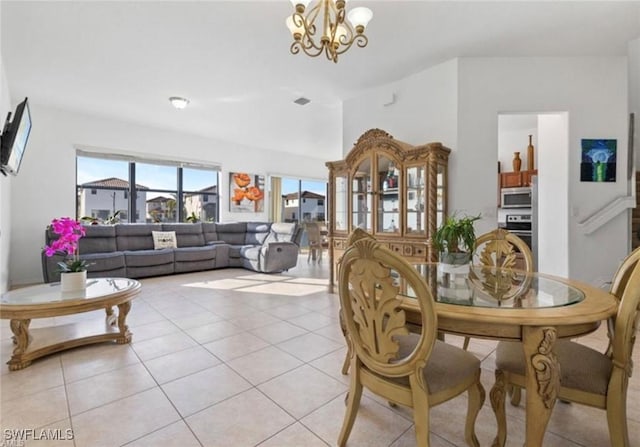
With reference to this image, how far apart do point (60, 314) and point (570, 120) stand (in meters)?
5.06

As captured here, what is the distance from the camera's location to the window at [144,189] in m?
5.38

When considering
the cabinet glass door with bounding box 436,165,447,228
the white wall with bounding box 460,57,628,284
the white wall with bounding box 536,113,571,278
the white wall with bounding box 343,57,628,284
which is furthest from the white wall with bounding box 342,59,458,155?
the white wall with bounding box 536,113,571,278

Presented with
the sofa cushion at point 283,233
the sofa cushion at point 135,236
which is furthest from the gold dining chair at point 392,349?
the sofa cushion at point 135,236

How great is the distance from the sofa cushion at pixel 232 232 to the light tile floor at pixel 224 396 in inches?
139

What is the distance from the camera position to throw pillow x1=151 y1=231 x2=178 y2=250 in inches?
214

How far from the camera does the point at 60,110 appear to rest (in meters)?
4.88

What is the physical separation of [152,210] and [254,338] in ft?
15.5

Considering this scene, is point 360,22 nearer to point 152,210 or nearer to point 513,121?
point 513,121

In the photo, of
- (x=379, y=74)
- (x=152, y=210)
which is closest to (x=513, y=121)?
(x=379, y=74)

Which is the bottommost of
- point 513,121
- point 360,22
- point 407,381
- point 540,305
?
point 407,381

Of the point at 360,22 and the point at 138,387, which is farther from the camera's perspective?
the point at 360,22

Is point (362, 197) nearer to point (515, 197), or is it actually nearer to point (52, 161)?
point (515, 197)

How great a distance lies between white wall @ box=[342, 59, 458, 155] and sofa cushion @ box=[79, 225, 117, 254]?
4.33 meters

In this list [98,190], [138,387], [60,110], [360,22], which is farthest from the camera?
[98,190]
